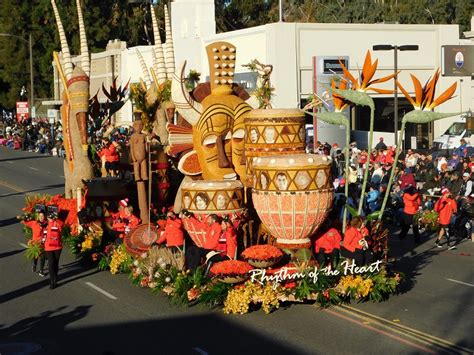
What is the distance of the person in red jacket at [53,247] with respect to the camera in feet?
56.9

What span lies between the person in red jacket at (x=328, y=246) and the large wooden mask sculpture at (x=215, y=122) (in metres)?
2.83

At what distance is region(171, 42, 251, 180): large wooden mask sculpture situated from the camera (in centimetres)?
1836

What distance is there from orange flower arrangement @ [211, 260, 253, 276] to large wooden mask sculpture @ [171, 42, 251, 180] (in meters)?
3.45

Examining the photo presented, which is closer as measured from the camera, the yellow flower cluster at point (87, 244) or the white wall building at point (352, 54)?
the yellow flower cluster at point (87, 244)

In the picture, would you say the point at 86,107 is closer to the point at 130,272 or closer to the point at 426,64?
the point at 130,272

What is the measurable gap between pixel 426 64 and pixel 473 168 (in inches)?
885

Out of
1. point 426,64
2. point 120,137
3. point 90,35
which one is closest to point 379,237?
point 120,137

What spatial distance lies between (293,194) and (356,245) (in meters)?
1.40

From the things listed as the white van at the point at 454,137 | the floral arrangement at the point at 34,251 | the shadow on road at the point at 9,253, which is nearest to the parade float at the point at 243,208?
the floral arrangement at the point at 34,251

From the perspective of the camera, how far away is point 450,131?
39594 mm

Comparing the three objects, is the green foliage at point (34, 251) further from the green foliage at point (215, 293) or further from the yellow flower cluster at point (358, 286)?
the yellow flower cluster at point (358, 286)

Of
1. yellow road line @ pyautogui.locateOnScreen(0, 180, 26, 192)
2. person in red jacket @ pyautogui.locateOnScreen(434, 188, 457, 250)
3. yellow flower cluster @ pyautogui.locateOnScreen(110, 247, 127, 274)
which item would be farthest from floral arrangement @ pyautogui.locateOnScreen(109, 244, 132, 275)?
yellow road line @ pyautogui.locateOnScreen(0, 180, 26, 192)

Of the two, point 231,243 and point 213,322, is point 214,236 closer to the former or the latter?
point 231,243

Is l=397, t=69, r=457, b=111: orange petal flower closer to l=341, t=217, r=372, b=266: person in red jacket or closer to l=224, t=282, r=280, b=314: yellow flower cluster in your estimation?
l=341, t=217, r=372, b=266: person in red jacket
